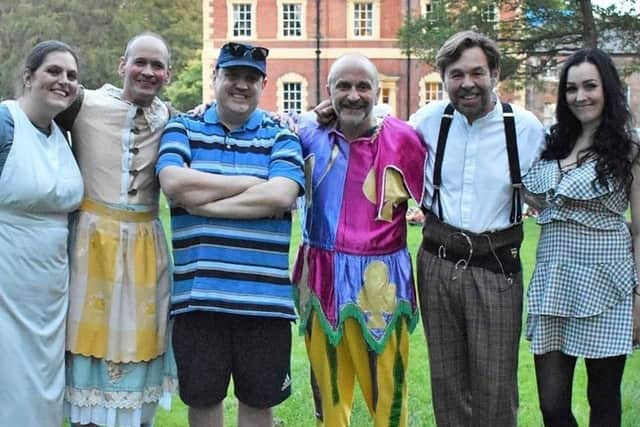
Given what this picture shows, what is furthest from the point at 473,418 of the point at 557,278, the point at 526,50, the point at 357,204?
the point at 526,50

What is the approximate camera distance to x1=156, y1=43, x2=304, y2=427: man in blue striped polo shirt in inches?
140

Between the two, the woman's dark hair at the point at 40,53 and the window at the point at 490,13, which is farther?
the window at the point at 490,13

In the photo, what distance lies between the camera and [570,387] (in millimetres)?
3730

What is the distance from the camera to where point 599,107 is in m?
3.67

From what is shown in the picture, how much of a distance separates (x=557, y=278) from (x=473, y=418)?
82cm

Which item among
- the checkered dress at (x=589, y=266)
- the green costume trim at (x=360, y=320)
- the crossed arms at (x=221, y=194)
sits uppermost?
the crossed arms at (x=221, y=194)

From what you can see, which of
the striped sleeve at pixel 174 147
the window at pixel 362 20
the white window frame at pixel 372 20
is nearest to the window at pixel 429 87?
the white window frame at pixel 372 20

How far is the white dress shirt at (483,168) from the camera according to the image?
12.5 feet

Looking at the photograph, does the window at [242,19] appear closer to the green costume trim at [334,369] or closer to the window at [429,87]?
the window at [429,87]

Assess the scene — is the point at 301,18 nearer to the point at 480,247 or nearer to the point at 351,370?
the point at 351,370

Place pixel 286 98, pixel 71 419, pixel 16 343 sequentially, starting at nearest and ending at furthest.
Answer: pixel 16 343, pixel 71 419, pixel 286 98

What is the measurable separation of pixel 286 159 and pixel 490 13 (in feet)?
58.6

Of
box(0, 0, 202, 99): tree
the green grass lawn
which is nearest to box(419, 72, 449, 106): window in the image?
box(0, 0, 202, 99): tree

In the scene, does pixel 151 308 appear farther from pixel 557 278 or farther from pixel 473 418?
pixel 557 278
